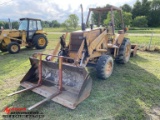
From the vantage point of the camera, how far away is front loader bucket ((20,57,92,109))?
133 inches

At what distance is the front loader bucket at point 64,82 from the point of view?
339cm

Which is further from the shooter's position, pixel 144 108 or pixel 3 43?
pixel 3 43

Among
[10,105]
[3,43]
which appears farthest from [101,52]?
[3,43]

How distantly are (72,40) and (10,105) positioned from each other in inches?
96.4

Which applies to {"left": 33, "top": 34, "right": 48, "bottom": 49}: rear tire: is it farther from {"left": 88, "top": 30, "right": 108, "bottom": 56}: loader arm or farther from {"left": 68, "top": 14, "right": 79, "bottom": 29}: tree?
→ {"left": 68, "top": 14, "right": 79, "bottom": 29}: tree

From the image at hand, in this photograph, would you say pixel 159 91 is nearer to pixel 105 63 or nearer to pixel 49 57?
pixel 105 63

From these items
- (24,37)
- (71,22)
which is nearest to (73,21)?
(71,22)

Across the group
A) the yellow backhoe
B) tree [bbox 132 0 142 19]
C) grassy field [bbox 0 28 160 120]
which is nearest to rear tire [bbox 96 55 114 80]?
the yellow backhoe

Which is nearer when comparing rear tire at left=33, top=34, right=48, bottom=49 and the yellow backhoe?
the yellow backhoe

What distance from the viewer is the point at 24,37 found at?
989 centimetres

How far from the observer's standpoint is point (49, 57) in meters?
4.41

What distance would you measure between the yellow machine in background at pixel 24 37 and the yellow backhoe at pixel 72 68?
5304 mm

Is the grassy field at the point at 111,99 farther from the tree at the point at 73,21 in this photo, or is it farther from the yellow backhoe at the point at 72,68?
the tree at the point at 73,21

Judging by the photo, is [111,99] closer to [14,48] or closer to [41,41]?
[14,48]
